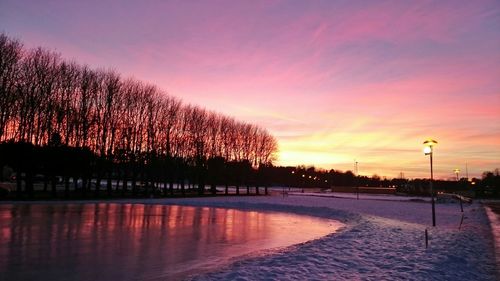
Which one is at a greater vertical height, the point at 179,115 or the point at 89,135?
the point at 179,115

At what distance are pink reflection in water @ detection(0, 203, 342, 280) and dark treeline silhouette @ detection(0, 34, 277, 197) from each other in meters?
31.5

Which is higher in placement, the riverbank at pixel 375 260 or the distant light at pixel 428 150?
the distant light at pixel 428 150

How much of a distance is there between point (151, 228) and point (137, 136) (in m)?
49.9

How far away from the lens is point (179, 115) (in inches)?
3105

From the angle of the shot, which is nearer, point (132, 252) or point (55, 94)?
point (132, 252)

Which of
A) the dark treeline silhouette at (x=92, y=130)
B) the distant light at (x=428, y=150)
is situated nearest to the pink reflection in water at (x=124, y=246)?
the distant light at (x=428, y=150)

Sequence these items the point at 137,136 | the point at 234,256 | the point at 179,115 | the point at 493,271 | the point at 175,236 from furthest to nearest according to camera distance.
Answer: the point at 179,115 → the point at 137,136 → the point at 175,236 → the point at 234,256 → the point at 493,271

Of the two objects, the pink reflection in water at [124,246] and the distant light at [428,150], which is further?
the distant light at [428,150]

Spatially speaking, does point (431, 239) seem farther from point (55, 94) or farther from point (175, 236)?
point (55, 94)

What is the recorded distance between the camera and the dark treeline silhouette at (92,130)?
53000 millimetres

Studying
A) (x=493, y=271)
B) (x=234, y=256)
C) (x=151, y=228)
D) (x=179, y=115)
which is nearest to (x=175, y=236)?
(x=151, y=228)

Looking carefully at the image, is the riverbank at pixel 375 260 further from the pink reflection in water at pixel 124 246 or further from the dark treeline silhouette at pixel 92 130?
the dark treeline silhouette at pixel 92 130

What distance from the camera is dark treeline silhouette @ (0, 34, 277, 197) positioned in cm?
5300

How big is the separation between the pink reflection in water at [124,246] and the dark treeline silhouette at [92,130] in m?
31.5
